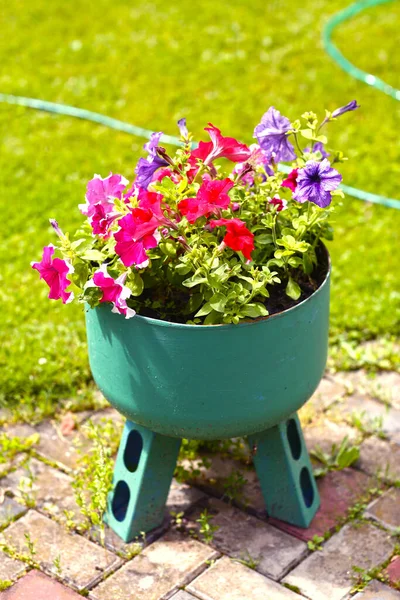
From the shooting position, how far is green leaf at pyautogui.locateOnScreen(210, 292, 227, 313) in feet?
8.54

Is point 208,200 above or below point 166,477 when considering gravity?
above

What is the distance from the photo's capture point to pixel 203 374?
8.79 feet

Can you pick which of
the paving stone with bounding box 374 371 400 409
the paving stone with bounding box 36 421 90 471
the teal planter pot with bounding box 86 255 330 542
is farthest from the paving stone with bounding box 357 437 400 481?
the paving stone with bounding box 36 421 90 471

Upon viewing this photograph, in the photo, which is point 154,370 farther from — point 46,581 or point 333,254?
point 333,254

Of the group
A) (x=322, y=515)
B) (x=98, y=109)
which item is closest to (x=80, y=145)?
(x=98, y=109)

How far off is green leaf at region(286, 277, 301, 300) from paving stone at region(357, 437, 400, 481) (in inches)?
36.3

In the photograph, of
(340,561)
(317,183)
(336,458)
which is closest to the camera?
(317,183)

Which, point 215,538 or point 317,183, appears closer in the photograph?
point 317,183

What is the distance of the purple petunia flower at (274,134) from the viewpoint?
283cm

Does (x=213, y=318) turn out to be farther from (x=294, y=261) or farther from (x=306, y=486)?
(x=306, y=486)

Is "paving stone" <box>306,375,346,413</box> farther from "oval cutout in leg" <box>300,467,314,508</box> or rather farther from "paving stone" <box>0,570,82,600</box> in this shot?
"paving stone" <box>0,570,82,600</box>

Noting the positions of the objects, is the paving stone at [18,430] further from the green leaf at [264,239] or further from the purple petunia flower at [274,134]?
the purple petunia flower at [274,134]

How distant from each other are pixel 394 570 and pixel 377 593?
4.4 inches

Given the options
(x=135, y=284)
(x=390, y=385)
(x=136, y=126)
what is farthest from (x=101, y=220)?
(x=136, y=126)
